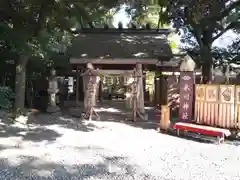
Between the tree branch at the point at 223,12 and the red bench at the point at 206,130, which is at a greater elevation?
the tree branch at the point at 223,12

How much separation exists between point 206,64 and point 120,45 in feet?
14.5

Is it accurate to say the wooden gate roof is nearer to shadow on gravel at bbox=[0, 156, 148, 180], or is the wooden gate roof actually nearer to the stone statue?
the stone statue

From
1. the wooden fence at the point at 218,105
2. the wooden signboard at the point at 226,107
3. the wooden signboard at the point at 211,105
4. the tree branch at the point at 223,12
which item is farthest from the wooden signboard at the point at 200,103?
the tree branch at the point at 223,12

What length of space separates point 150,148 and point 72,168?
2.56 metres

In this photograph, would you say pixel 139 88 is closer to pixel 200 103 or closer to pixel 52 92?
pixel 200 103

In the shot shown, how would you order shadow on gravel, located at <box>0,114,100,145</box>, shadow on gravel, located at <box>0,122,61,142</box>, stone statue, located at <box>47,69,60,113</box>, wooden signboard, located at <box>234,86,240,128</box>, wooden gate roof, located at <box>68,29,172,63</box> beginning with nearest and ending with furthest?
1. shadow on gravel, located at <box>0,122,61,142</box>
2. shadow on gravel, located at <box>0,114,100,145</box>
3. wooden signboard, located at <box>234,86,240,128</box>
4. stone statue, located at <box>47,69,60,113</box>
5. wooden gate roof, located at <box>68,29,172,63</box>

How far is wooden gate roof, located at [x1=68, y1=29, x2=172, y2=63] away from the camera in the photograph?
16125 mm

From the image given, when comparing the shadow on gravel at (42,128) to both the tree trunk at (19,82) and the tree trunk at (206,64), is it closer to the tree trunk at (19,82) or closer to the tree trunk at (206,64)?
the tree trunk at (19,82)

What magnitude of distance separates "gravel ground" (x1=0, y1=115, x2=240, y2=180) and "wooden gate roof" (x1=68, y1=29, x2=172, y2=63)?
5.90 meters

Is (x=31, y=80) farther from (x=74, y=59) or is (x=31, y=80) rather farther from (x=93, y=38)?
(x=93, y=38)

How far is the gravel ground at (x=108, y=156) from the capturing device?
6.14 metres

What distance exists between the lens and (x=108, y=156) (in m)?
7.50

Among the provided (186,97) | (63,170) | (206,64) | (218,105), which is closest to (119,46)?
(206,64)

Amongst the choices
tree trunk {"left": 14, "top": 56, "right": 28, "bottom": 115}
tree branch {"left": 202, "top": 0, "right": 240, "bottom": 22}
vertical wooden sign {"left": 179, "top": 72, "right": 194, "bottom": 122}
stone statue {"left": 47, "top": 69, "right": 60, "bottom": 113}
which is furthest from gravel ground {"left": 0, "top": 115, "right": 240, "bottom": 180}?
tree branch {"left": 202, "top": 0, "right": 240, "bottom": 22}
